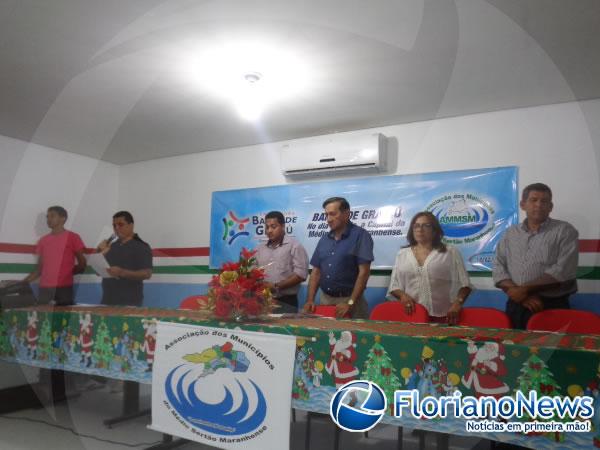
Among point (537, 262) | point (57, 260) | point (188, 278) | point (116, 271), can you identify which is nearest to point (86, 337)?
point (116, 271)

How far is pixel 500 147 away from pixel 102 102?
3172mm

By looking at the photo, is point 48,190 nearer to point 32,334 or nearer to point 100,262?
point 100,262

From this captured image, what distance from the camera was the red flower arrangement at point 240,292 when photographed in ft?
7.32

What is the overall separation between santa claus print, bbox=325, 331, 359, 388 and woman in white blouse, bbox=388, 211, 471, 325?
46.5 inches

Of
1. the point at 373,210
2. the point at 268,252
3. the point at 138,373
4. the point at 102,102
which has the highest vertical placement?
the point at 102,102

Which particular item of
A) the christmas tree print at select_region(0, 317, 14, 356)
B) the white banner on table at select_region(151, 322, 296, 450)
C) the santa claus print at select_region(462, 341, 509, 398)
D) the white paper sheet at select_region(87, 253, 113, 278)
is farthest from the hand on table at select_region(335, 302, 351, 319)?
the christmas tree print at select_region(0, 317, 14, 356)

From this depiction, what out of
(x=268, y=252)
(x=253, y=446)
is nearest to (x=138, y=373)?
(x=253, y=446)

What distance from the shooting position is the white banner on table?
75.1 inches

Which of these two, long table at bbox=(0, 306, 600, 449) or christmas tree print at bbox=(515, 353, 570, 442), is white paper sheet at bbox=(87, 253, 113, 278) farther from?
christmas tree print at bbox=(515, 353, 570, 442)

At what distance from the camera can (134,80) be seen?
3264 millimetres

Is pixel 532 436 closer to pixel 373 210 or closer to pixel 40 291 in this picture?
pixel 373 210

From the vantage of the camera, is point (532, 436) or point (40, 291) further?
point (40, 291)

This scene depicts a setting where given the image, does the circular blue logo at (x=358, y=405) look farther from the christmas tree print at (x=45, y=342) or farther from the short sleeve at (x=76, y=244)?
the short sleeve at (x=76, y=244)

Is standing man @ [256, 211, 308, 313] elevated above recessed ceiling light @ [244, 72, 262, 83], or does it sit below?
below
